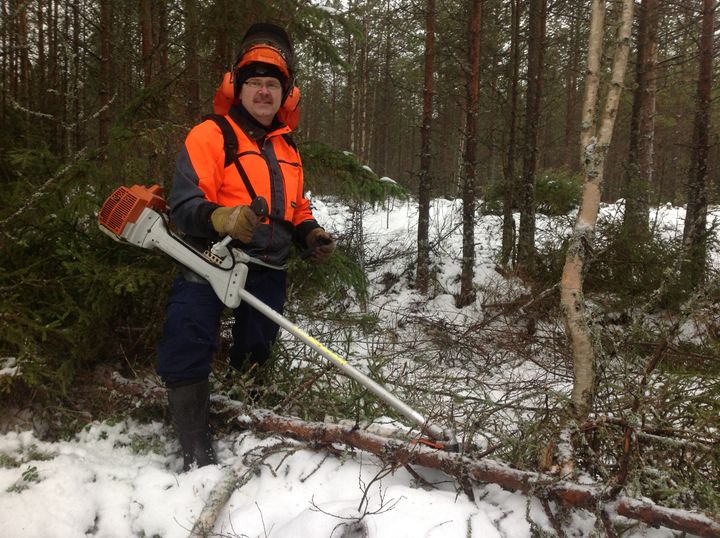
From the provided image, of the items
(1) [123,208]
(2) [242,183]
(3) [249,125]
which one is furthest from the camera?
(3) [249,125]

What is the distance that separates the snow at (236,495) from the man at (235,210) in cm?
24

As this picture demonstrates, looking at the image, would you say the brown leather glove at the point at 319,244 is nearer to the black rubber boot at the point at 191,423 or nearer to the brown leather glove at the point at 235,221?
the brown leather glove at the point at 235,221

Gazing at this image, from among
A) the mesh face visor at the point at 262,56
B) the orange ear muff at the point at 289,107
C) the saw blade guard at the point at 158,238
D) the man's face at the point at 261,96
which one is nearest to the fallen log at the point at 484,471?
the saw blade guard at the point at 158,238

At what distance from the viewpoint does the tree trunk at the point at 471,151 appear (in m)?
7.59

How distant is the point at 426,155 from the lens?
27.1 feet

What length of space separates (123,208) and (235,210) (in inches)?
26.3

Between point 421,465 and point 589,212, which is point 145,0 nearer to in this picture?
point 589,212

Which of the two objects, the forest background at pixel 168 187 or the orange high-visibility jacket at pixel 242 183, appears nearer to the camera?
the orange high-visibility jacket at pixel 242 183

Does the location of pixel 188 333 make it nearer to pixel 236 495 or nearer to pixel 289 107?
pixel 236 495

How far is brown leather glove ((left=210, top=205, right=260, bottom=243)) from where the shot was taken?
82.6 inches

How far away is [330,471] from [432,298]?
6237 millimetres

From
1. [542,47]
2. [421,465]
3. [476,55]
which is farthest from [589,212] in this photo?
[542,47]

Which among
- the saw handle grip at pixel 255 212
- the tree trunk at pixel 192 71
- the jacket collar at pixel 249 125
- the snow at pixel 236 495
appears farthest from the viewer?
the tree trunk at pixel 192 71

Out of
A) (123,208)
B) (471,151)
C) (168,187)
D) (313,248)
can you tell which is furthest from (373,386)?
(471,151)
